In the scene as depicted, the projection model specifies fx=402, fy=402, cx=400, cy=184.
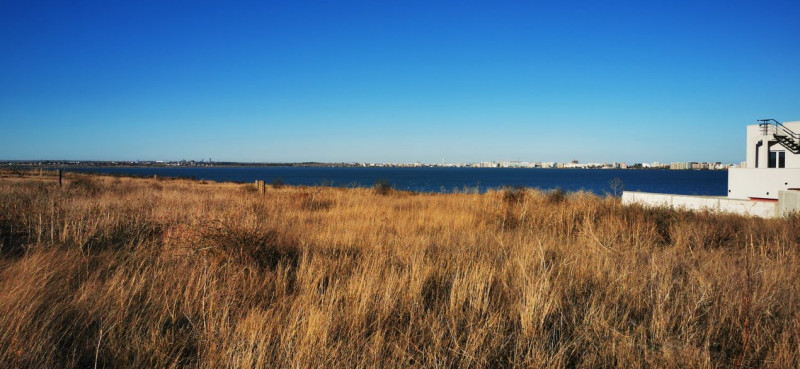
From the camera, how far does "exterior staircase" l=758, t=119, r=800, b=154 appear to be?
29406 mm

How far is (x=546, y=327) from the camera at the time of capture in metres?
3.40

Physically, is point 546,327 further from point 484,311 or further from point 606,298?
point 606,298

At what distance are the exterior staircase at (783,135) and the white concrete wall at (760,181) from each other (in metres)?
5.91

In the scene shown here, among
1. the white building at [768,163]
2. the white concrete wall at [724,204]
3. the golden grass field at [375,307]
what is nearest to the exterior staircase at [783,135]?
the white building at [768,163]

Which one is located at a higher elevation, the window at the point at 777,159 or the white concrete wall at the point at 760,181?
the window at the point at 777,159

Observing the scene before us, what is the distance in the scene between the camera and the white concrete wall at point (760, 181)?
25.0 meters

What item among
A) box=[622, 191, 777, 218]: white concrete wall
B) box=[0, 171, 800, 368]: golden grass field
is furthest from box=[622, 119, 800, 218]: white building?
box=[0, 171, 800, 368]: golden grass field

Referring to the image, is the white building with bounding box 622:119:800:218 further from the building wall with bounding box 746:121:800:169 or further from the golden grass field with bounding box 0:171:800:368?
the golden grass field with bounding box 0:171:800:368

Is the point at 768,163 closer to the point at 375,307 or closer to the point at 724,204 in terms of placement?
the point at 724,204

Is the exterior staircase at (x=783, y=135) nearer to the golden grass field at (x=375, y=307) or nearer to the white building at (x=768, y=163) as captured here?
the white building at (x=768, y=163)

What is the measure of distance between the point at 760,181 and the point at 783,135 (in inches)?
299

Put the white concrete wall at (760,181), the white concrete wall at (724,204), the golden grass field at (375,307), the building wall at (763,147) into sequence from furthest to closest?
the building wall at (763,147) → the white concrete wall at (760,181) → the white concrete wall at (724,204) → the golden grass field at (375,307)

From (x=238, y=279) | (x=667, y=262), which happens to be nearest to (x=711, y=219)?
(x=667, y=262)

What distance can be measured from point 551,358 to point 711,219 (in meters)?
10.3
